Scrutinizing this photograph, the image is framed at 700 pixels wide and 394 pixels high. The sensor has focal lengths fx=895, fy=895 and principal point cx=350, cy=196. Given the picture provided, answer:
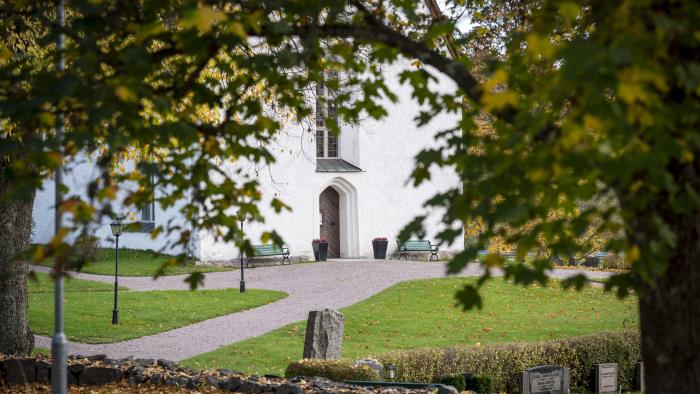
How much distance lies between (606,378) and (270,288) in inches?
392

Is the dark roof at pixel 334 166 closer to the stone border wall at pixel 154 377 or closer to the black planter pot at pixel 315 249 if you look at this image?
the black planter pot at pixel 315 249

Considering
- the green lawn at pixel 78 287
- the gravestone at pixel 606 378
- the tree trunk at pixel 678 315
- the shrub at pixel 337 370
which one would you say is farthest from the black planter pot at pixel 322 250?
the tree trunk at pixel 678 315

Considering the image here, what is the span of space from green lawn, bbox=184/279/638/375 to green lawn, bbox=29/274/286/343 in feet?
7.73

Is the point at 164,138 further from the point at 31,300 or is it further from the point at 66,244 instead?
the point at 31,300

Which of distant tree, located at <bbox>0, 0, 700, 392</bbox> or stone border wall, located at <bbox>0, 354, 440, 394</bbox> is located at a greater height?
distant tree, located at <bbox>0, 0, 700, 392</bbox>

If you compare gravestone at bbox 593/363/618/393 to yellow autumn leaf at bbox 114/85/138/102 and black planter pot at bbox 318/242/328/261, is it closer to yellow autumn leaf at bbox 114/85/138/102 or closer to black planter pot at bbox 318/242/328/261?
yellow autumn leaf at bbox 114/85/138/102

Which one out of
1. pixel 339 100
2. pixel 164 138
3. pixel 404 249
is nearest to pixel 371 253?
pixel 404 249

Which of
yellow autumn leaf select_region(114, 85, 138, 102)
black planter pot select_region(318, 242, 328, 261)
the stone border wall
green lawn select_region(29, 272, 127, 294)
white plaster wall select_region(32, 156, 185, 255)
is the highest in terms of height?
white plaster wall select_region(32, 156, 185, 255)

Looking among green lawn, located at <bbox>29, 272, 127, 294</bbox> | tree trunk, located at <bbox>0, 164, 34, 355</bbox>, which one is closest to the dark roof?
green lawn, located at <bbox>29, 272, 127, 294</bbox>

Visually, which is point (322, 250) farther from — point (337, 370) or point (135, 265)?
point (337, 370)

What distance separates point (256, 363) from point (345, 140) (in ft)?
61.0

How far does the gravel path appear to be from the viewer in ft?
53.2

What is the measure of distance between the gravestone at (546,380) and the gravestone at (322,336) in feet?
10.3

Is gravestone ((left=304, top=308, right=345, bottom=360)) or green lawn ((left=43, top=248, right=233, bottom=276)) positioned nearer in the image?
gravestone ((left=304, top=308, right=345, bottom=360))
